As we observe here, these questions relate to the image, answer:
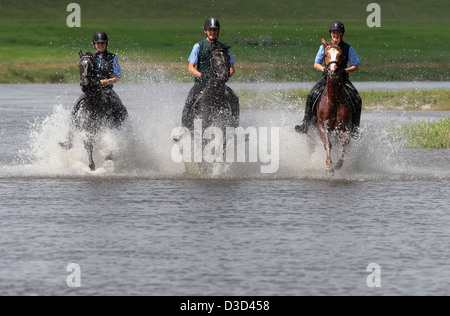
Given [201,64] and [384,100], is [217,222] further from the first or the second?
[384,100]

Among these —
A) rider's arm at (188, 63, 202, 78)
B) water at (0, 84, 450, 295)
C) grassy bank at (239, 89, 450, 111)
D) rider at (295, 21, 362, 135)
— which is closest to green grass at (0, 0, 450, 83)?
grassy bank at (239, 89, 450, 111)

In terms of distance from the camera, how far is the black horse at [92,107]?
16.5 metres

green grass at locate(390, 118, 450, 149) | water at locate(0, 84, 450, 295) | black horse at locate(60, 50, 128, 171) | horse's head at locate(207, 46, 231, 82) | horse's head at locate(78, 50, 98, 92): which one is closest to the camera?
water at locate(0, 84, 450, 295)

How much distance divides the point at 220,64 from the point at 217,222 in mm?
4395

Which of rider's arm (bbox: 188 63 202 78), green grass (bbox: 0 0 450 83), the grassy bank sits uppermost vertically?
green grass (bbox: 0 0 450 83)

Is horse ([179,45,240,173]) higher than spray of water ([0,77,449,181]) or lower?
higher

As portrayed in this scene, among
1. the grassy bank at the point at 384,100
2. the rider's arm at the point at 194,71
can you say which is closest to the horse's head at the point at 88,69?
the rider's arm at the point at 194,71

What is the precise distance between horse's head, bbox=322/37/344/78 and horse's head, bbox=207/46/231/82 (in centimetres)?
156

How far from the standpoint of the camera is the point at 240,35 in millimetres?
122750

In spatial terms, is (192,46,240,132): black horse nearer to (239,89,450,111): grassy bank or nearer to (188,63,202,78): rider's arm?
(188,63,202,78): rider's arm

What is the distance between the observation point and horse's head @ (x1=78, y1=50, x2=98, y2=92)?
16391mm

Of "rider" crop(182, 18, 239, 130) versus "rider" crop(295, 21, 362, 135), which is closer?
"rider" crop(182, 18, 239, 130)

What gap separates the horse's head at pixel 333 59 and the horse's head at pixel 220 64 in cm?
156
